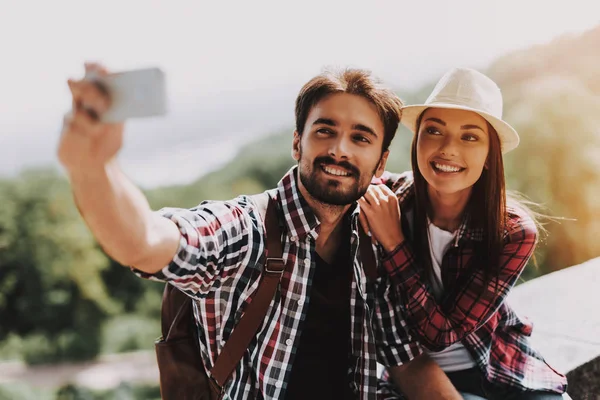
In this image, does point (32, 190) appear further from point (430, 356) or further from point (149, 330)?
point (430, 356)

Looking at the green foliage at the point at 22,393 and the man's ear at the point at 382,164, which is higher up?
the man's ear at the point at 382,164

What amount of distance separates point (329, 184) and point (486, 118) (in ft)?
2.01

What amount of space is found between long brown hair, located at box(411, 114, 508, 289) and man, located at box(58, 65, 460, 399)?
0.19 m

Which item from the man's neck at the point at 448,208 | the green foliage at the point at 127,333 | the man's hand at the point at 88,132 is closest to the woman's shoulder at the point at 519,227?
the man's neck at the point at 448,208

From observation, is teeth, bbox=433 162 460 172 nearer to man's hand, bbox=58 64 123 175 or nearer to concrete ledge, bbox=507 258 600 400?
concrete ledge, bbox=507 258 600 400

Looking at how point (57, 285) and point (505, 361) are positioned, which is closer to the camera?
point (505, 361)

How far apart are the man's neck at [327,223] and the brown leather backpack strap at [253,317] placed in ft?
0.90

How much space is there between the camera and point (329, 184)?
178 cm

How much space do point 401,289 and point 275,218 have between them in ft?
1.73

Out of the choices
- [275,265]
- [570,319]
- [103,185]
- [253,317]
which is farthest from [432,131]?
[570,319]

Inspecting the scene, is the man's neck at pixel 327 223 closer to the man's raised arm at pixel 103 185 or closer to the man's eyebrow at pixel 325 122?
the man's eyebrow at pixel 325 122

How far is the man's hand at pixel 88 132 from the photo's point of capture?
2.91 ft

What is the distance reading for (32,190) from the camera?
12.2 metres

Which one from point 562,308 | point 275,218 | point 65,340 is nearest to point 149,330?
A: point 65,340
